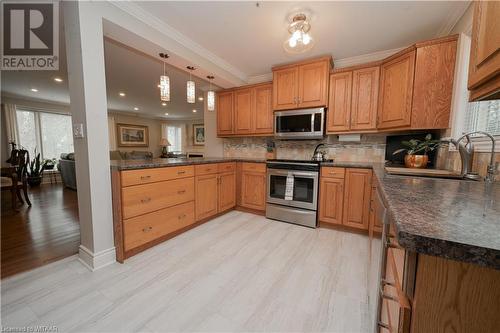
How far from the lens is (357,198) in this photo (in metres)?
2.38

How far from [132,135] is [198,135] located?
257cm

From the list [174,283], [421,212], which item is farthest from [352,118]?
[174,283]

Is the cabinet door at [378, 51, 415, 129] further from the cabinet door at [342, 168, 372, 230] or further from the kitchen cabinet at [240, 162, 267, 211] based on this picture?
the kitchen cabinet at [240, 162, 267, 211]

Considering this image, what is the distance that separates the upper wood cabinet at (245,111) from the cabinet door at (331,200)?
120 cm

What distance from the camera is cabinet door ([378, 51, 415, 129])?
6.88ft

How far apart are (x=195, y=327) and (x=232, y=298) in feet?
0.98

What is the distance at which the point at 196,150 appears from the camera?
9078 millimetres

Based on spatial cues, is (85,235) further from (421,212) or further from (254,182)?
(421,212)

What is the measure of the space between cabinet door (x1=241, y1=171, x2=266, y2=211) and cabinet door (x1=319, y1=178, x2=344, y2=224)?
84 cm

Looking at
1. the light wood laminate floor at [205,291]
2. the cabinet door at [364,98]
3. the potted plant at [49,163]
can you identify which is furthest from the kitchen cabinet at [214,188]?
the potted plant at [49,163]

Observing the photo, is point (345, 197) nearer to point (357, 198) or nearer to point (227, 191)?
point (357, 198)

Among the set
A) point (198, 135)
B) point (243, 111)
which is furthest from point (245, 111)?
point (198, 135)

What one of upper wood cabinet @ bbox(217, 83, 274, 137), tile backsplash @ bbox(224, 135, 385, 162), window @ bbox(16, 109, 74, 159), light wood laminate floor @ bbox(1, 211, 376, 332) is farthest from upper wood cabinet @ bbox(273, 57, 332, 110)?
window @ bbox(16, 109, 74, 159)

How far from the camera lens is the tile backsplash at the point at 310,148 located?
2758 mm
